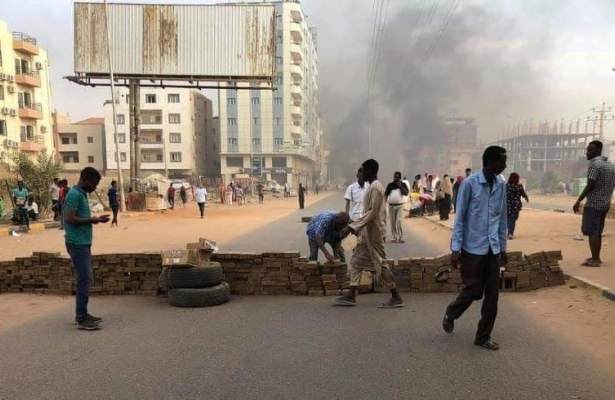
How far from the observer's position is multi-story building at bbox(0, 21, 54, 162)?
41.4 metres

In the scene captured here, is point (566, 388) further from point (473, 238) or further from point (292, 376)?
point (292, 376)

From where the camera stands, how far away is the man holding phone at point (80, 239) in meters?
4.73

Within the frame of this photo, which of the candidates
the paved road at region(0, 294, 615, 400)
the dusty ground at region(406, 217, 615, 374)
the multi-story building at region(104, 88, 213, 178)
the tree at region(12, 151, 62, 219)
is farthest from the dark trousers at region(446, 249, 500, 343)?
the multi-story building at region(104, 88, 213, 178)

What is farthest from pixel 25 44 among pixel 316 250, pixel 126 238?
pixel 316 250

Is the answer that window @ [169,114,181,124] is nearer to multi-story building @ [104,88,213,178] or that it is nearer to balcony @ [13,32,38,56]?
multi-story building @ [104,88,213,178]

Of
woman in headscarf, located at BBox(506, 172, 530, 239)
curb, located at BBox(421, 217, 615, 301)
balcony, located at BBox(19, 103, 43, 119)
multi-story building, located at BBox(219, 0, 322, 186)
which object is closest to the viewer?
curb, located at BBox(421, 217, 615, 301)

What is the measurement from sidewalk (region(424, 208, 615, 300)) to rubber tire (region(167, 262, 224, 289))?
4.56m

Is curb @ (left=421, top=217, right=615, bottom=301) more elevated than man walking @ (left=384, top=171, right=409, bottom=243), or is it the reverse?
man walking @ (left=384, top=171, right=409, bottom=243)

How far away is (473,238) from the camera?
402 centimetres

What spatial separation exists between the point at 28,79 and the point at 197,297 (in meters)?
46.8

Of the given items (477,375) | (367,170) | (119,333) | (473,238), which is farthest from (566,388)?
(119,333)

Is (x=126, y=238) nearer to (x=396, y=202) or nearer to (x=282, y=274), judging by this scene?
(x=396, y=202)

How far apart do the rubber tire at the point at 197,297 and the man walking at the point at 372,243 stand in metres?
1.45

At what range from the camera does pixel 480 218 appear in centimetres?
401
